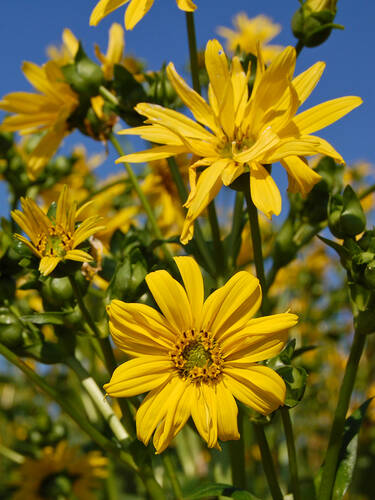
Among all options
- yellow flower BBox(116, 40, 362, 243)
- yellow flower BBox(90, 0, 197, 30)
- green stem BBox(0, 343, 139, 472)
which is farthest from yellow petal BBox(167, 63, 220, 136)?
green stem BBox(0, 343, 139, 472)

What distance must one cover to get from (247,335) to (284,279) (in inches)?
66.8

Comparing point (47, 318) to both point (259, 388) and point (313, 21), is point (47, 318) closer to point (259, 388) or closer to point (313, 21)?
point (259, 388)

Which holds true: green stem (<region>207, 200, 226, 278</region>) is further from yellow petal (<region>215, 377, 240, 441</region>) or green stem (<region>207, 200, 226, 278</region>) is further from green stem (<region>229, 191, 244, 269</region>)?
yellow petal (<region>215, 377, 240, 441</region>)

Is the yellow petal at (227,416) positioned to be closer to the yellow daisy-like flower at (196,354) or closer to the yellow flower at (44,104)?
the yellow daisy-like flower at (196,354)

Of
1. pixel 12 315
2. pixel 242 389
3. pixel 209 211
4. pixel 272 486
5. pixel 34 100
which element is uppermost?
pixel 34 100

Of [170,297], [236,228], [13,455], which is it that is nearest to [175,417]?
[170,297]

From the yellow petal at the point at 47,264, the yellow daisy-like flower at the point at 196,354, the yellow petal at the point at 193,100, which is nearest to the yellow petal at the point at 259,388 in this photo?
the yellow daisy-like flower at the point at 196,354

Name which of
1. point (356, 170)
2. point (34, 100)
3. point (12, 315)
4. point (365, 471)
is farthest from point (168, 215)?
point (356, 170)

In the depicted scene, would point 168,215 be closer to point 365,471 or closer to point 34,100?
point 34,100

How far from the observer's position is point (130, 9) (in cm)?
113

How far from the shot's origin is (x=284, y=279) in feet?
8.52

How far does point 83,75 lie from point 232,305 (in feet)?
2.42

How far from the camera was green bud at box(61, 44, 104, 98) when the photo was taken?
139cm

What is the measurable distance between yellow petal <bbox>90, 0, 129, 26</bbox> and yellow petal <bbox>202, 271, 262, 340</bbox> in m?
0.58
